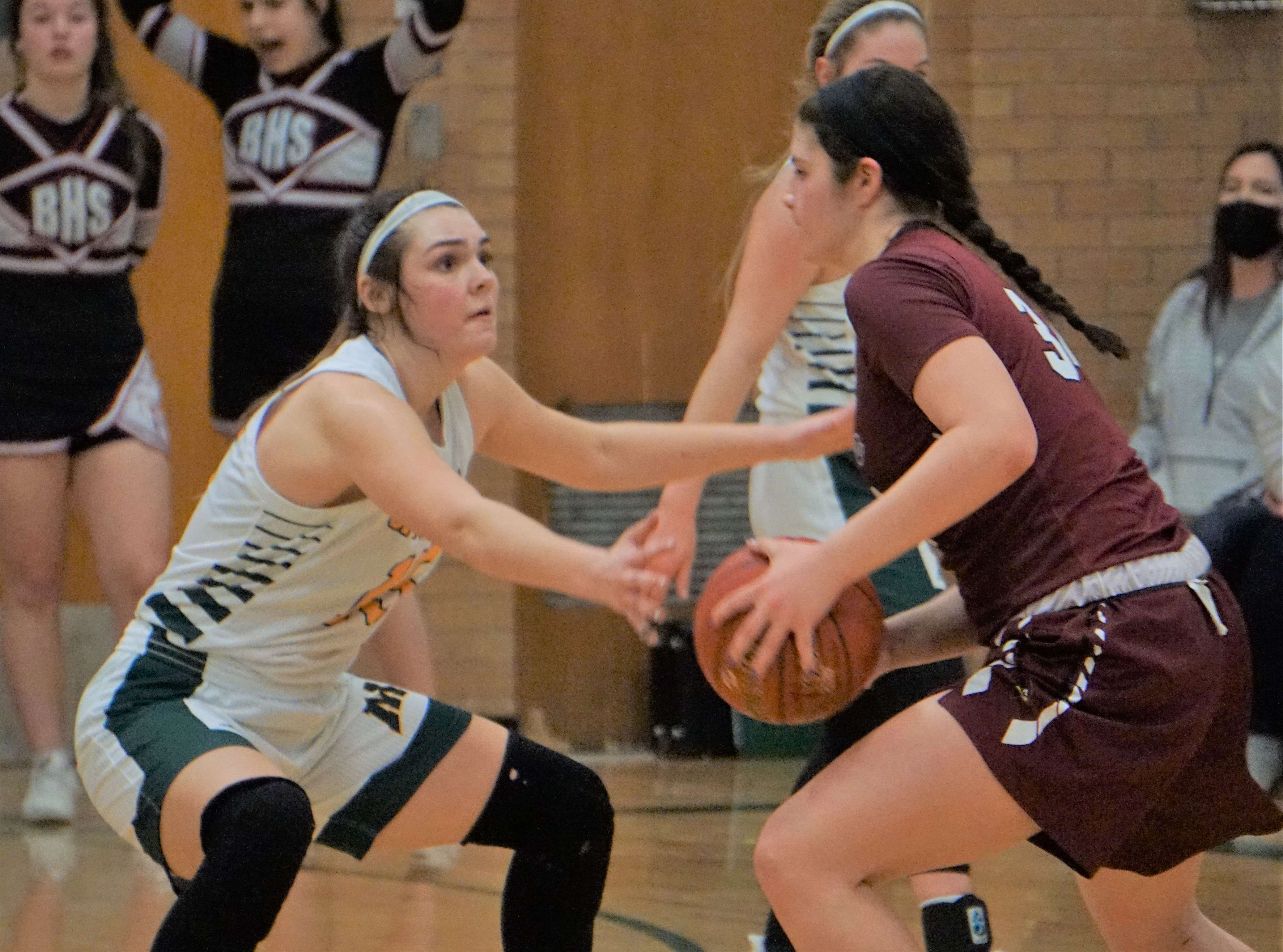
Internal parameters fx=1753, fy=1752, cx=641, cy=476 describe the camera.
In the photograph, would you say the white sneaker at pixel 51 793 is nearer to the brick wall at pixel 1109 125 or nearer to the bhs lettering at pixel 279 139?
the bhs lettering at pixel 279 139

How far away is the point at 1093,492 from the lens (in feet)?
7.83

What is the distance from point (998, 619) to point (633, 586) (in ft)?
1.78

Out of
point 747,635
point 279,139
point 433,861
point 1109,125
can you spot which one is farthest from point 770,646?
point 1109,125

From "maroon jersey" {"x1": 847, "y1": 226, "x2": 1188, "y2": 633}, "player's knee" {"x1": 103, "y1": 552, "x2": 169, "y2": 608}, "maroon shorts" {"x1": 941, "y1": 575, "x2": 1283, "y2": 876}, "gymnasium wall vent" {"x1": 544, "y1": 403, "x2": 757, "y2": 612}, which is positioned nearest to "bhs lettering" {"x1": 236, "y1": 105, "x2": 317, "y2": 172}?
"player's knee" {"x1": 103, "y1": 552, "x2": 169, "y2": 608}

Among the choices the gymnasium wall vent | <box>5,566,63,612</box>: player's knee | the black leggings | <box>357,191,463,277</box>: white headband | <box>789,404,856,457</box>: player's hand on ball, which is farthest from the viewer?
the gymnasium wall vent

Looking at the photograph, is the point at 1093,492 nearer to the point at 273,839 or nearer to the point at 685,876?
the point at 273,839

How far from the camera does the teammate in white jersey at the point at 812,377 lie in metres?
3.24

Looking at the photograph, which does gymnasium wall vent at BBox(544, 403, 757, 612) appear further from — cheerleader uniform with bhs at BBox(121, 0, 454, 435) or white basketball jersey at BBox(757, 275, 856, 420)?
white basketball jersey at BBox(757, 275, 856, 420)

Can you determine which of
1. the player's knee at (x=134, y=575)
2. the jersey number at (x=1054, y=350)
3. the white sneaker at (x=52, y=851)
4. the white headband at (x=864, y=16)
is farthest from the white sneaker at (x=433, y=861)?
the jersey number at (x=1054, y=350)

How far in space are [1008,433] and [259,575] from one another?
48.4 inches

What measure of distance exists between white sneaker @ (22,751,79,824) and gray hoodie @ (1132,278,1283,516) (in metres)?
3.32

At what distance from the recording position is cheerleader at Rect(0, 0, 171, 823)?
16.1 ft

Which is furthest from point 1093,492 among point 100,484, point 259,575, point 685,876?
point 100,484

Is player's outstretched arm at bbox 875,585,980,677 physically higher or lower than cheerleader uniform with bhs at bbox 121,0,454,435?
lower
